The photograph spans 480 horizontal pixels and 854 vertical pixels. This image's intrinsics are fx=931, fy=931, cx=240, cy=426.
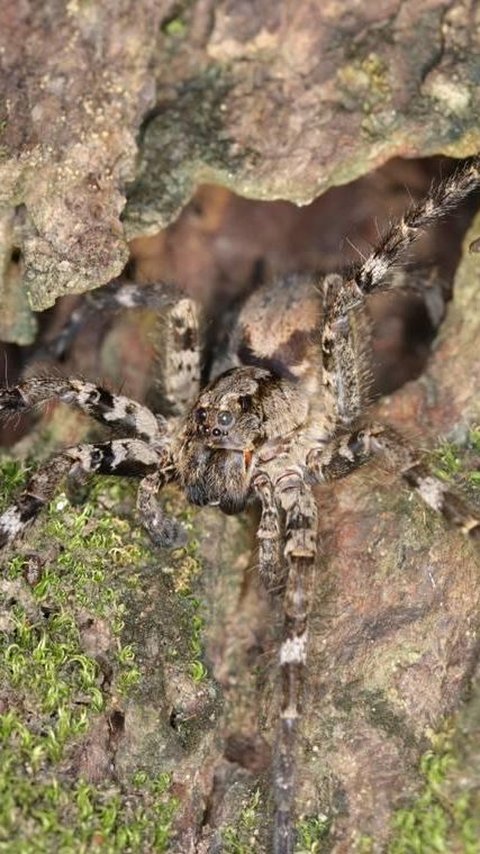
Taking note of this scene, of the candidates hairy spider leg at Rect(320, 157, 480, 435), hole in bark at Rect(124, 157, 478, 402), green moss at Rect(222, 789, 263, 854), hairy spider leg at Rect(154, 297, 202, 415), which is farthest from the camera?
hole in bark at Rect(124, 157, 478, 402)

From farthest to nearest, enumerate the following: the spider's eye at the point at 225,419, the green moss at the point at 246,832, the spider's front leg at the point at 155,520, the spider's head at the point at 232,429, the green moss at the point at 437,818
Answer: the spider's eye at the point at 225,419, the spider's head at the point at 232,429, the spider's front leg at the point at 155,520, the green moss at the point at 246,832, the green moss at the point at 437,818

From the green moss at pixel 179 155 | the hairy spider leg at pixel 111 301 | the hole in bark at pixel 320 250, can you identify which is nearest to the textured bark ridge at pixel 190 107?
the green moss at pixel 179 155

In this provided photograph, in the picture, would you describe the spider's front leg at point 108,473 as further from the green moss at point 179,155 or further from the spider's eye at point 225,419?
the green moss at point 179,155

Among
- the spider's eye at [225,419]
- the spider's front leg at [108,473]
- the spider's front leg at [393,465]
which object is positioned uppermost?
the spider's front leg at [393,465]

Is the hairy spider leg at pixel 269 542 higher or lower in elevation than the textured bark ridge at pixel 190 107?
lower

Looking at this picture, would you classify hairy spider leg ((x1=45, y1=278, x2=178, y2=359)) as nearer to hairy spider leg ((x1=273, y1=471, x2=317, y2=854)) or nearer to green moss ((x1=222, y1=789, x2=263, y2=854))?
hairy spider leg ((x1=273, y1=471, x2=317, y2=854))

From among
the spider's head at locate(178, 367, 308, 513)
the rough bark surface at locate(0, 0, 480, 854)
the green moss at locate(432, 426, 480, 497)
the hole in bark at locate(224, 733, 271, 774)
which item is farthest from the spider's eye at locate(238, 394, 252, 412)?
the hole in bark at locate(224, 733, 271, 774)

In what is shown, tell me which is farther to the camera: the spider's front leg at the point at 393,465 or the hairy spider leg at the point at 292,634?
the spider's front leg at the point at 393,465

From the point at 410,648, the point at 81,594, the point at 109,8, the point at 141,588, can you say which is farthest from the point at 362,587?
the point at 109,8

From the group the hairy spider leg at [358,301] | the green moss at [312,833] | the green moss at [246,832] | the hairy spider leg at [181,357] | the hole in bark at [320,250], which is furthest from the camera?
the hole in bark at [320,250]

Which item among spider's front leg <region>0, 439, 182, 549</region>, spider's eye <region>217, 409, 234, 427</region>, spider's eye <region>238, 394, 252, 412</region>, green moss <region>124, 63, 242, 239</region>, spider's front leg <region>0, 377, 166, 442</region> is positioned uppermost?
green moss <region>124, 63, 242, 239</region>

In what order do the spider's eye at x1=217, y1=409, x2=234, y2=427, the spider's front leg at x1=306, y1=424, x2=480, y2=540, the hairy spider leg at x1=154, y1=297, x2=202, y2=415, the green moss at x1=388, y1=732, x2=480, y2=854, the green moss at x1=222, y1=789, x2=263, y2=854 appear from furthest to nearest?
1. the hairy spider leg at x1=154, y1=297, x2=202, y2=415
2. the spider's eye at x1=217, y1=409, x2=234, y2=427
3. the spider's front leg at x1=306, y1=424, x2=480, y2=540
4. the green moss at x1=222, y1=789, x2=263, y2=854
5. the green moss at x1=388, y1=732, x2=480, y2=854
